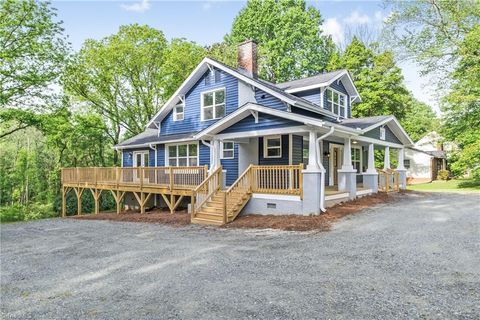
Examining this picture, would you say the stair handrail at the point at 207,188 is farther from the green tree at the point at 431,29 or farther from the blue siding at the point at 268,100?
the green tree at the point at 431,29

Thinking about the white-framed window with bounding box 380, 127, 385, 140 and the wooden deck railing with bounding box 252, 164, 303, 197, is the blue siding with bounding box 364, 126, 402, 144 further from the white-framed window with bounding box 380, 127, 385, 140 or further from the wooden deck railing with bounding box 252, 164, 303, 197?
the wooden deck railing with bounding box 252, 164, 303, 197

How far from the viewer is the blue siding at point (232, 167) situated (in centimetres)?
1468

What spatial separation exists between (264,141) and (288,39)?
22.2m

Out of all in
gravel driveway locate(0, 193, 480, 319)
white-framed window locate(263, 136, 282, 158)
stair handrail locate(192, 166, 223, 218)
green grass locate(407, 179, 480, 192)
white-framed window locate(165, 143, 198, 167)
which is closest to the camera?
gravel driveway locate(0, 193, 480, 319)

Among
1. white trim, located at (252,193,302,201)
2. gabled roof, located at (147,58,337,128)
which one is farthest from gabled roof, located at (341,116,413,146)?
white trim, located at (252,193,302,201)

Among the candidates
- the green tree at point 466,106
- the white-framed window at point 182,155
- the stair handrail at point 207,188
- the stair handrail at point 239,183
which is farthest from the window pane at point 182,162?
the green tree at point 466,106

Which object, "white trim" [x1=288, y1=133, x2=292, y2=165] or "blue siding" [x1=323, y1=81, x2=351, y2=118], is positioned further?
"blue siding" [x1=323, y1=81, x2=351, y2=118]

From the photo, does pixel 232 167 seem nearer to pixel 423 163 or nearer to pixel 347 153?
pixel 347 153

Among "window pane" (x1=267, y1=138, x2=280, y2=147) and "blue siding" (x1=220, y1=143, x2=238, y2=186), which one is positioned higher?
"window pane" (x1=267, y1=138, x2=280, y2=147)

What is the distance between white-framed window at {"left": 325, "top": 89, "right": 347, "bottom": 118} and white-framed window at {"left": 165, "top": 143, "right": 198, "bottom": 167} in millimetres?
7546

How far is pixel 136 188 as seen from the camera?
629 inches

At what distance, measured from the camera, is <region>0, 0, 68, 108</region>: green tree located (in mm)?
15789

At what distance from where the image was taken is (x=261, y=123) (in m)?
11.5

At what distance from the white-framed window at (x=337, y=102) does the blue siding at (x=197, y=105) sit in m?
A: 4.92
